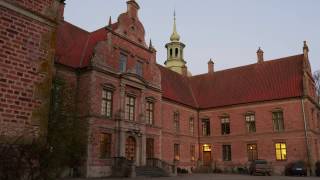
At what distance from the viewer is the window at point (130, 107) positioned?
25750 mm

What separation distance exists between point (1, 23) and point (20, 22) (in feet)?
1.18

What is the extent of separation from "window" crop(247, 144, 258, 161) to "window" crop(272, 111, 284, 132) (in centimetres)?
273

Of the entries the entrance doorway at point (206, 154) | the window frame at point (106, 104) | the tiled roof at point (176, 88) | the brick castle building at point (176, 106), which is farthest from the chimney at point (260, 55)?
the window frame at point (106, 104)

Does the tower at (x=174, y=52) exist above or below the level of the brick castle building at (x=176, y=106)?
above

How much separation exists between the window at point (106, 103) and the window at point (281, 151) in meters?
17.2

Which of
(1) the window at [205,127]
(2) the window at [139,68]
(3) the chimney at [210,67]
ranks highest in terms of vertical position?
(3) the chimney at [210,67]

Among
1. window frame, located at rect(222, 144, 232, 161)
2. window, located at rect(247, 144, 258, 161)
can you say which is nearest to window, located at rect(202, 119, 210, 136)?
window frame, located at rect(222, 144, 232, 161)

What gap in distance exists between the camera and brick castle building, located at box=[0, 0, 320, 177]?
76.7 ft

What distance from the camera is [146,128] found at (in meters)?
27.4

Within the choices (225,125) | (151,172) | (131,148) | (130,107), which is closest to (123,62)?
(130,107)

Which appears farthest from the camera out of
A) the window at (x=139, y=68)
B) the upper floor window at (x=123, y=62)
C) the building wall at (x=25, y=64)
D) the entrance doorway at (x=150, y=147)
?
Result: the entrance doorway at (x=150, y=147)

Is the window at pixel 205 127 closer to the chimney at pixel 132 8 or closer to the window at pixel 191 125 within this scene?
the window at pixel 191 125

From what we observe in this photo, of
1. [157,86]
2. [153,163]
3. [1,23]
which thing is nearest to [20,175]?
[1,23]

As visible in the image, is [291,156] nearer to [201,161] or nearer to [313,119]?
[313,119]
